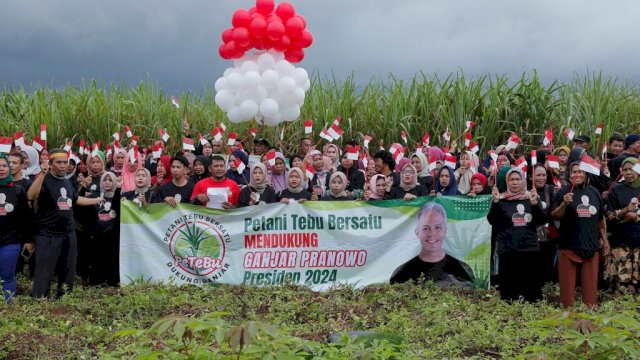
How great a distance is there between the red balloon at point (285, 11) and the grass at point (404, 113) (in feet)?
12.7

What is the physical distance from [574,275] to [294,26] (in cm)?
644

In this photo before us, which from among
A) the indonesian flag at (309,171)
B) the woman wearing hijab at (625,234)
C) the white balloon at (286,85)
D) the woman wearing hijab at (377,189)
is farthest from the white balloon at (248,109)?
the woman wearing hijab at (625,234)

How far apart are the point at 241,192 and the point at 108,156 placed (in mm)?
3634

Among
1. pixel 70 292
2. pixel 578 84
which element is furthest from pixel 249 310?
pixel 578 84

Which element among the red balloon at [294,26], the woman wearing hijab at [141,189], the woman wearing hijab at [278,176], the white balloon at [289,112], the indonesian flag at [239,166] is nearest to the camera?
the woman wearing hijab at [141,189]

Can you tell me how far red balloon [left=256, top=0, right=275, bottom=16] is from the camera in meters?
13.6

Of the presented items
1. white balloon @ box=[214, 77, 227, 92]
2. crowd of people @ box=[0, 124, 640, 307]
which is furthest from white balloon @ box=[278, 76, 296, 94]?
crowd of people @ box=[0, 124, 640, 307]

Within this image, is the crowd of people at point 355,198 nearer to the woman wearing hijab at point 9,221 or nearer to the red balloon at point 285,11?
the woman wearing hijab at point 9,221

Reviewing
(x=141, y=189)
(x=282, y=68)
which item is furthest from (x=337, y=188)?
(x=282, y=68)

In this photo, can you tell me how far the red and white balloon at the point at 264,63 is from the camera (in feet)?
43.4

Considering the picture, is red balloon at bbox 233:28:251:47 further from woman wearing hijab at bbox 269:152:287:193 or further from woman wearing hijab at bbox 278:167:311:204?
woman wearing hijab at bbox 278:167:311:204

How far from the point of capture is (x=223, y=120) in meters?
18.3

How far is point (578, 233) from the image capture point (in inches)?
348

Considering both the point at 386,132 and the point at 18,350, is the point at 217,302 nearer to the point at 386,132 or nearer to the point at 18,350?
the point at 18,350
